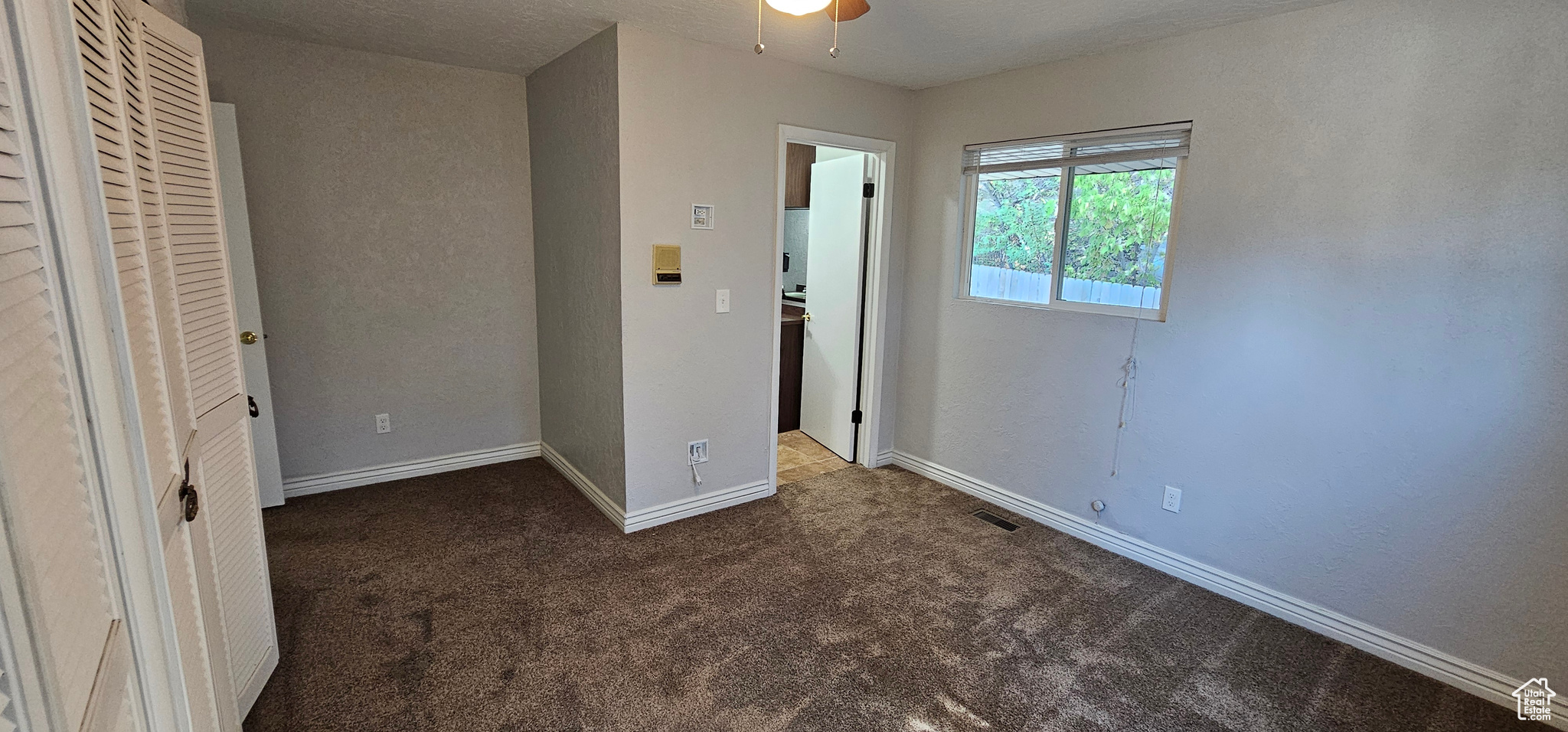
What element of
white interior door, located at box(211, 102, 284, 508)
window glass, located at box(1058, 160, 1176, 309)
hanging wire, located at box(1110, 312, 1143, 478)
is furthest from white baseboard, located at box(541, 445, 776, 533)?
window glass, located at box(1058, 160, 1176, 309)

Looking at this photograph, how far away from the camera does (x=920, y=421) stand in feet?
12.9

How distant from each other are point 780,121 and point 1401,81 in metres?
2.34

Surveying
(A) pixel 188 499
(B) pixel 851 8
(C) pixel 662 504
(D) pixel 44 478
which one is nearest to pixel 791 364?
(C) pixel 662 504

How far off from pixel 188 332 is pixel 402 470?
2.29m

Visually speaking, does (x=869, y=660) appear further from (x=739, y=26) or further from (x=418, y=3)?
(x=418, y=3)

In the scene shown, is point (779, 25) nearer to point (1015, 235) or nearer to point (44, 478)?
point (1015, 235)

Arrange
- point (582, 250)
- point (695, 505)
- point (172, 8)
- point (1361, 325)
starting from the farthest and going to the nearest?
point (695, 505) → point (582, 250) → point (1361, 325) → point (172, 8)

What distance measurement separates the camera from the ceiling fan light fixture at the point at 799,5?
5.14ft

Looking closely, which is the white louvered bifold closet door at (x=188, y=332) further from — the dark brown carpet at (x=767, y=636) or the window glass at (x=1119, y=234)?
the window glass at (x=1119, y=234)

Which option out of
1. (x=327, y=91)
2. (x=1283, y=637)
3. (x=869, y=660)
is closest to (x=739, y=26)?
(x=327, y=91)

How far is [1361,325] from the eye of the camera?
225cm

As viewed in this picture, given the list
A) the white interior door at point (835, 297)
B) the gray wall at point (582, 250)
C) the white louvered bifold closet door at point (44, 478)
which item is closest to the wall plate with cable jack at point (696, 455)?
the gray wall at point (582, 250)

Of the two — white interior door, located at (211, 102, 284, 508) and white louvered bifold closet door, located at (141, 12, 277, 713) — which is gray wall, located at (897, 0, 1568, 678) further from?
white interior door, located at (211, 102, 284, 508)

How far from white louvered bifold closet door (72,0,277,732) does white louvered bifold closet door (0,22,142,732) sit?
288 mm
